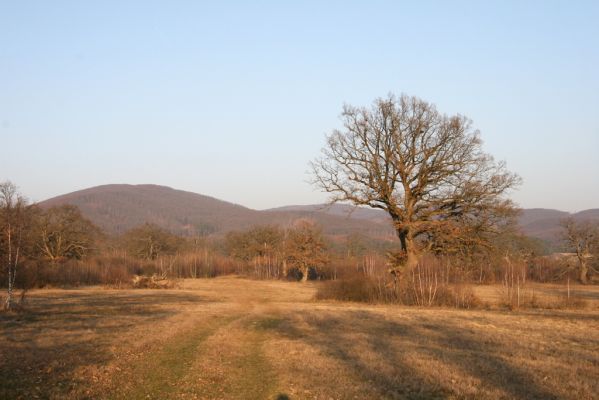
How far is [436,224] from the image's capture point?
27469mm

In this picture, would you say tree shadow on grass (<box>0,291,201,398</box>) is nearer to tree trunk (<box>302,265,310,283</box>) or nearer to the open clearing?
the open clearing

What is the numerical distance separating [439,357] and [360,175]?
1805 centimetres

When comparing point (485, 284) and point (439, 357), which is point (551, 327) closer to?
point (439, 357)

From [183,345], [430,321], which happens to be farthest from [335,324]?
[183,345]

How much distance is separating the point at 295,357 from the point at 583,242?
190 ft

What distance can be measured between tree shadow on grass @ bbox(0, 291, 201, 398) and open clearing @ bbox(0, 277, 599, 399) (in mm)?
35

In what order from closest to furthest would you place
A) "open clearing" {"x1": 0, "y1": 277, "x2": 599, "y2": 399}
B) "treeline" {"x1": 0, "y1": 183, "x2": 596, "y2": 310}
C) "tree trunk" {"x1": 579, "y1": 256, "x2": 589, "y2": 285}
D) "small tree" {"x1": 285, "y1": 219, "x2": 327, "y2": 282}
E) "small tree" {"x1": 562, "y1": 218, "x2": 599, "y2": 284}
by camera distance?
"open clearing" {"x1": 0, "y1": 277, "x2": 599, "y2": 399}
"treeline" {"x1": 0, "y1": 183, "x2": 596, "y2": 310}
"tree trunk" {"x1": 579, "y1": 256, "x2": 589, "y2": 285}
"small tree" {"x1": 562, "y1": 218, "x2": 599, "y2": 284}
"small tree" {"x1": 285, "y1": 219, "x2": 327, "y2": 282}

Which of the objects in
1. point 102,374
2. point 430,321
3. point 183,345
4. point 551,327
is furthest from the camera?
point 430,321

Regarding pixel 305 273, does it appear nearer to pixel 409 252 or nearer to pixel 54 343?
pixel 409 252

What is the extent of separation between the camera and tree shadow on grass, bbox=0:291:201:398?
365 inches

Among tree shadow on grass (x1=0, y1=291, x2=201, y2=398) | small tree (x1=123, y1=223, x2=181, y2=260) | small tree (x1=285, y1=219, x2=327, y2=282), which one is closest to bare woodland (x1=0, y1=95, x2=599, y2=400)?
tree shadow on grass (x1=0, y1=291, x2=201, y2=398)

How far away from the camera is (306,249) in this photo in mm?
60438

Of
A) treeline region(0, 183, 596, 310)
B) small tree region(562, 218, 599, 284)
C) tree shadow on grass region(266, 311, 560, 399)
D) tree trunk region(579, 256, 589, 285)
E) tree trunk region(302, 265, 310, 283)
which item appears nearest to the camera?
tree shadow on grass region(266, 311, 560, 399)

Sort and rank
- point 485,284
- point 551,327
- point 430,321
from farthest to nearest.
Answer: point 485,284
point 430,321
point 551,327
